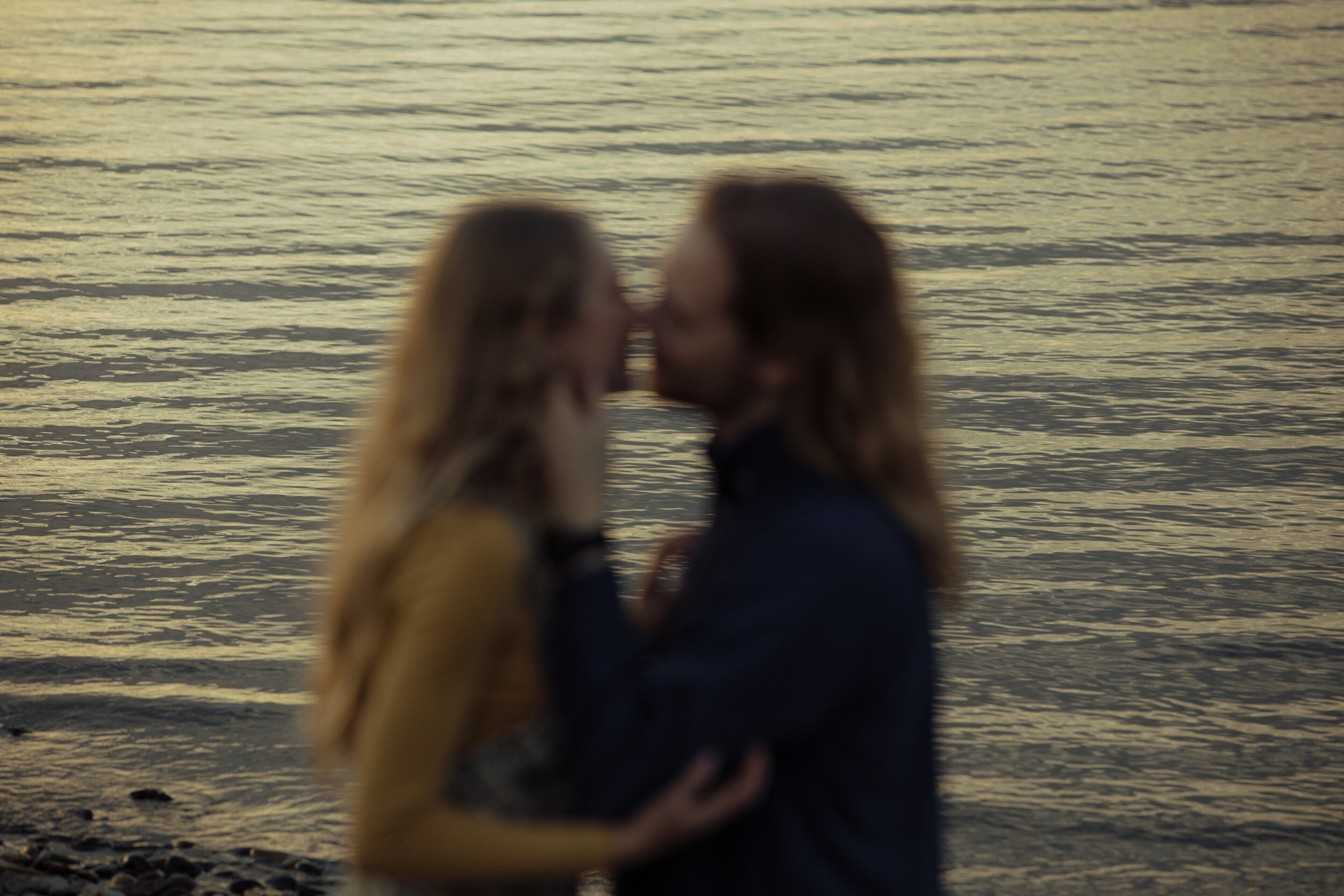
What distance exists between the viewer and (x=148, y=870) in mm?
5031

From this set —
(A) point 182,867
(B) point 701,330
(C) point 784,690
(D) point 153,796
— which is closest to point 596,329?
(B) point 701,330

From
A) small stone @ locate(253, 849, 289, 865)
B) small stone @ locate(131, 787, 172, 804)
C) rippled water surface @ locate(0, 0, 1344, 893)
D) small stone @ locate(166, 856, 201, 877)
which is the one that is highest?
rippled water surface @ locate(0, 0, 1344, 893)

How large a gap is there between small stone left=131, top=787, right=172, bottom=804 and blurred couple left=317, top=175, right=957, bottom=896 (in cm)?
337

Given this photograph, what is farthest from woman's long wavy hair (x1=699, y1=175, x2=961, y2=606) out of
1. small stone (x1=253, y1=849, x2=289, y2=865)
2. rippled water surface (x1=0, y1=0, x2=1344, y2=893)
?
small stone (x1=253, y1=849, x2=289, y2=865)

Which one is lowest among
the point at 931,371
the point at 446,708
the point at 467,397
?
the point at 931,371

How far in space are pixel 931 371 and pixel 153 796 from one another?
6203 millimetres

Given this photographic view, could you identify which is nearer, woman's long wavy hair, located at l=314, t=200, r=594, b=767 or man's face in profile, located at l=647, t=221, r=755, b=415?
woman's long wavy hair, located at l=314, t=200, r=594, b=767

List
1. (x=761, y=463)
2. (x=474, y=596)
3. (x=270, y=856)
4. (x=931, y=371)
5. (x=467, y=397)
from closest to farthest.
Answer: (x=474, y=596) → (x=467, y=397) → (x=761, y=463) → (x=270, y=856) → (x=931, y=371)

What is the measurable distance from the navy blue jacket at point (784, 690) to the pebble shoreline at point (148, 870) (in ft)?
9.34

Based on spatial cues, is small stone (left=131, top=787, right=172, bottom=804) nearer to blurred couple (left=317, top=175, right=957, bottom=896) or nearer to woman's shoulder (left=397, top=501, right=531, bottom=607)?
blurred couple (left=317, top=175, right=957, bottom=896)

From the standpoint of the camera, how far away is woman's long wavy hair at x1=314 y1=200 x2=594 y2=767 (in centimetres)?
234

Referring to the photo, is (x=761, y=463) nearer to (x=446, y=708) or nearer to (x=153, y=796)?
(x=446, y=708)

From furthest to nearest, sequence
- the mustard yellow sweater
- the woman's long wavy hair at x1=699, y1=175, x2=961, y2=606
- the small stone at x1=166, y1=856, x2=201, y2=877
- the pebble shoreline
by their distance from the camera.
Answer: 1. the small stone at x1=166, y1=856, x2=201, y2=877
2. the pebble shoreline
3. the woman's long wavy hair at x1=699, y1=175, x2=961, y2=606
4. the mustard yellow sweater

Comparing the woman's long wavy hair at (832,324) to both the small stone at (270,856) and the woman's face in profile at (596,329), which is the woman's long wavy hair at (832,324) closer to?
the woman's face in profile at (596,329)
